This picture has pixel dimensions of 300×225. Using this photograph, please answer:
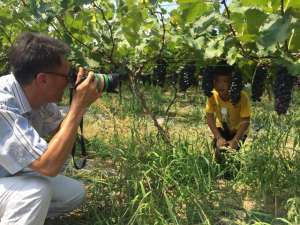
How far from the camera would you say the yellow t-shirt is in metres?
3.87

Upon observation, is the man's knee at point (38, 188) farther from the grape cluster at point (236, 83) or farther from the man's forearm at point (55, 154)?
the grape cluster at point (236, 83)

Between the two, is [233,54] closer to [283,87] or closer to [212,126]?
[283,87]

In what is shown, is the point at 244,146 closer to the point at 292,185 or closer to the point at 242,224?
the point at 292,185

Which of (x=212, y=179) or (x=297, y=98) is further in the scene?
(x=297, y=98)

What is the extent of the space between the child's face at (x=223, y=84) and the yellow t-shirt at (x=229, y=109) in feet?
0.25

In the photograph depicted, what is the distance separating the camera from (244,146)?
3.52 m

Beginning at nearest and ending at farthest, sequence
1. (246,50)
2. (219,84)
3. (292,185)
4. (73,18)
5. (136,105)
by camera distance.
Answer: (246,50) → (292,185) → (73,18) → (219,84) → (136,105)

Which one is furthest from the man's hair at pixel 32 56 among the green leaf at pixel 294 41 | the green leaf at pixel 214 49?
the green leaf at pixel 294 41

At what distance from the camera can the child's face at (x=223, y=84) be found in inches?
144

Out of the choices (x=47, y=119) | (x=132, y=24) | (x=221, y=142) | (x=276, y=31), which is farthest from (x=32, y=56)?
(x=221, y=142)

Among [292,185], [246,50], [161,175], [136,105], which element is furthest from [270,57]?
[136,105]

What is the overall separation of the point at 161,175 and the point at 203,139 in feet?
3.06

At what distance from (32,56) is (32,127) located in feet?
1.14

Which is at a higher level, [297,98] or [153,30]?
[153,30]
